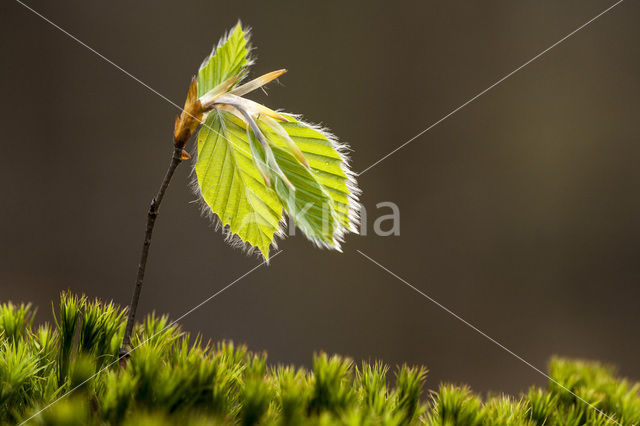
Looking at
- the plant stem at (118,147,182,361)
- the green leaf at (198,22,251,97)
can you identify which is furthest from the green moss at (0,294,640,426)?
the green leaf at (198,22,251,97)

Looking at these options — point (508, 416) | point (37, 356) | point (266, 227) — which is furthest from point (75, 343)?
point (508, 416)

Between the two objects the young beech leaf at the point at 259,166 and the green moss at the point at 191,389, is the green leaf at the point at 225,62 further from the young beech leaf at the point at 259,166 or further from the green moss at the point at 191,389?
the green moss at the point at 191,389

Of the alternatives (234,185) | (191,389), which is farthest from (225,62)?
(191,389)

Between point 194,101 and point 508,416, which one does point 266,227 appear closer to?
point 194,101

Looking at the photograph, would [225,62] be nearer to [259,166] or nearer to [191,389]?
[259,166]

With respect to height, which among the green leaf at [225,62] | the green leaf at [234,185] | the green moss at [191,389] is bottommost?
the green moss at [191,389]

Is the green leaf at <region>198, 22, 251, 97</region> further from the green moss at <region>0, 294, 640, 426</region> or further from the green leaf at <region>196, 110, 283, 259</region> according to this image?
the green moss at <region>0, 294, 640, 426</region>

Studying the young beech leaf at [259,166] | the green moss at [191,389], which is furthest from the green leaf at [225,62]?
the green moss at [191,389]

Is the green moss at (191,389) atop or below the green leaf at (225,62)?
below
